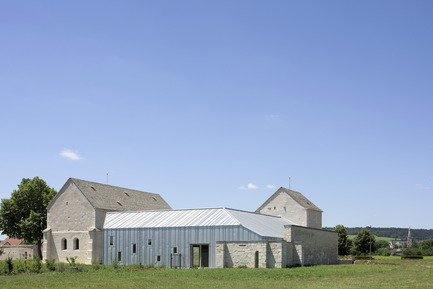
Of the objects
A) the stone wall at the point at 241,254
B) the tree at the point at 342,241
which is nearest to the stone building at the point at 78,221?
the stone wall at the point at 241,254

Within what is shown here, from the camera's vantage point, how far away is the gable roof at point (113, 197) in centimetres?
6075

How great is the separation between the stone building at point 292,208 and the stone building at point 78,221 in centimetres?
2101

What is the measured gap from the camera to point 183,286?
998 inches

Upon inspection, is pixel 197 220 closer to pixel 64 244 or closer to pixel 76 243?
pixel 76 243

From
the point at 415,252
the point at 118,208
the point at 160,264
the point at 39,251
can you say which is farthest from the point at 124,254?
the point at 415,252

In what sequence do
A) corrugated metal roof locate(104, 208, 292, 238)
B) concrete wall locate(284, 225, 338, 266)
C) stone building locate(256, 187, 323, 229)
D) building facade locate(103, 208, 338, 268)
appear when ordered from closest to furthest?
building facade locate(103, 208, 338, 268), concrete wall locate(284, 225, 338, 266), corrugated metal roof locate(104, 208, 292, 238), stone building locate(256, 187, 323, 229)

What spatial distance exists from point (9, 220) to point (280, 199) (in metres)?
38.3

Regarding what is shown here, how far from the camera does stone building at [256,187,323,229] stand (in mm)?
69062

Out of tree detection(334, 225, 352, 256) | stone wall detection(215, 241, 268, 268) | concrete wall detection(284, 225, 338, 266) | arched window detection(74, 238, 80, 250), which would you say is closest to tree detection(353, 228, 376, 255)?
tree detection(334, 225, 352, 256)

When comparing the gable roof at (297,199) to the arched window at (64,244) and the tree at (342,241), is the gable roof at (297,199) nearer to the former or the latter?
the tree at (342,241)

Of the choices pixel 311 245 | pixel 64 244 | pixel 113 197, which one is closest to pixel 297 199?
pixel 311 245

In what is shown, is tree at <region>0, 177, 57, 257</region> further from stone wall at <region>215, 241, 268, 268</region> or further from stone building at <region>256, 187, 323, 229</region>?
stone wall at <region>215, 241, 268, 268</region>

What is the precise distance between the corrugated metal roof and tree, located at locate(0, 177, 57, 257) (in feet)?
49.6

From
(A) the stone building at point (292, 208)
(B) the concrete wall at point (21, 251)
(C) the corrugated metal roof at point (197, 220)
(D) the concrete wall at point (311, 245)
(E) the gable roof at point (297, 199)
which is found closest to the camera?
(D) the concrete wall at point (311, 245)
